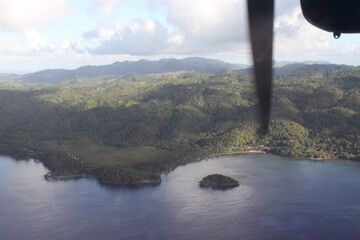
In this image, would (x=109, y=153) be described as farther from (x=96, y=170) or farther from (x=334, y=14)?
(x=334, y=14)

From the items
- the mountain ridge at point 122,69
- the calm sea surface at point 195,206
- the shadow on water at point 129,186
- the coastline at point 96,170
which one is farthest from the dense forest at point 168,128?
the mountain ridge at point 122,69

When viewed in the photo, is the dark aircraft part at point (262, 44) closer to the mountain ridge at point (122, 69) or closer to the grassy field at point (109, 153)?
the grassy field at point (109, 153)

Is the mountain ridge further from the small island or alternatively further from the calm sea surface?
the small island

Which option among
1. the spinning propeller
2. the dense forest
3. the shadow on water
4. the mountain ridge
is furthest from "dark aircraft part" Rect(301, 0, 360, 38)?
the mountain ridge

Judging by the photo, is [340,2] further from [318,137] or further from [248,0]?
[318,137]

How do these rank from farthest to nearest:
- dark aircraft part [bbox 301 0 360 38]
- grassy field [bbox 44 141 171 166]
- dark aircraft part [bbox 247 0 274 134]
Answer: grassy field [bbox 44 141 171 166] < dark aircraft part [bbox 301 0 360 38] < dark aircraft part [bbox 247 0 274 134]

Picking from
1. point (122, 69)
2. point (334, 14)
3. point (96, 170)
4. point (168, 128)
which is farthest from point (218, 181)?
point (122, 69)

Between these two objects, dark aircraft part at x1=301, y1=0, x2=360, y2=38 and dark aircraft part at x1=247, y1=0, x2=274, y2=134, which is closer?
dark aircraft part at x1=247, y1=0, x2=274, y2=134
